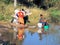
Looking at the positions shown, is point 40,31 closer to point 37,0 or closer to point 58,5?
point 37,0

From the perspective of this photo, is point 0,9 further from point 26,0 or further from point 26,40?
point 26,40

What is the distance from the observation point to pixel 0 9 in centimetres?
2541

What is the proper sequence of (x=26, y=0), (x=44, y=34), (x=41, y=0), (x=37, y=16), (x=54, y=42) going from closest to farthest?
(x=54, y=42) → (x=44, y=34) → (x=37, y=16) → (x=26, y=0) → (x=41, y=0)

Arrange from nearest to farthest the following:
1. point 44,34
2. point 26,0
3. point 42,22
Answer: point 44,34, point 42,22, point 26,0

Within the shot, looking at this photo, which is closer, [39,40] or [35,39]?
[39,40]

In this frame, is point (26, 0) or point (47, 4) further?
point (47, 4)

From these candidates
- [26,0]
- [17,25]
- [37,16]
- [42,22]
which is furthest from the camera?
[26,0]

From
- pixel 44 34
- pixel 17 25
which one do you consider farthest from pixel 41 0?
pixel 44 34

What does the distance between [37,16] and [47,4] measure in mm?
10879

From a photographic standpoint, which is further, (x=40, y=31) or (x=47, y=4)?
(x=47, y=4)

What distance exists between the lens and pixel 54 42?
47.0ft

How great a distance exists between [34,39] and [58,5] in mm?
23343

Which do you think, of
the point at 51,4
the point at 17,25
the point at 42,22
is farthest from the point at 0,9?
the point at 51,4

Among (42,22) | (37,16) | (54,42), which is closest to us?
(54,42)
